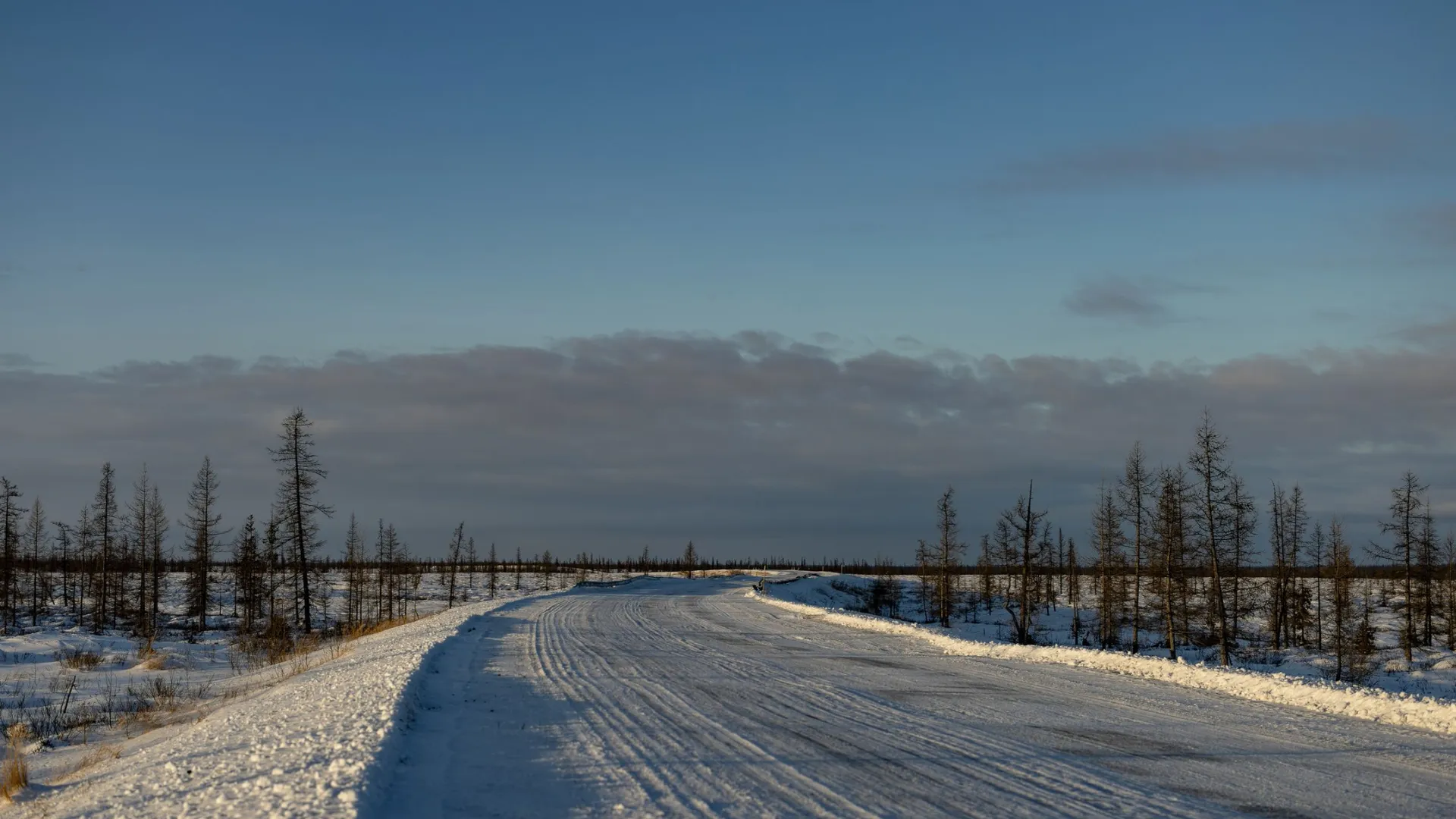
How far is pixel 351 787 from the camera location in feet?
26.1

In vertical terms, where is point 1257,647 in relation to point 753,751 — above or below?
below

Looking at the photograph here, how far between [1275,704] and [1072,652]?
6.77 metres

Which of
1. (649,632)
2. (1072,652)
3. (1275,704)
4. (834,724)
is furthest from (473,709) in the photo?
(649,632)

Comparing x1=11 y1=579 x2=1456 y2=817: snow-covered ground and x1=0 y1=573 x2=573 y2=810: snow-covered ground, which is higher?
x1=11 y1=579 x2=1456 y2=817: snow-covered ground

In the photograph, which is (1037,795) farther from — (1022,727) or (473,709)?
(473,709)

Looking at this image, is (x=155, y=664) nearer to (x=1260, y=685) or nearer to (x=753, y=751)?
(x=753, y=751)

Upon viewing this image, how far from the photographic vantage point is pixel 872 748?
10570mm

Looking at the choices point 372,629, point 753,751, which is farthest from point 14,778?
point 372,629

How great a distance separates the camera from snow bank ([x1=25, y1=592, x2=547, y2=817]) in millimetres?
7867

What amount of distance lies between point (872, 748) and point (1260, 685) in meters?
8.02

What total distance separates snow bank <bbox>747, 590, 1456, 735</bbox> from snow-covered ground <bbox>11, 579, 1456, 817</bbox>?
0.50m

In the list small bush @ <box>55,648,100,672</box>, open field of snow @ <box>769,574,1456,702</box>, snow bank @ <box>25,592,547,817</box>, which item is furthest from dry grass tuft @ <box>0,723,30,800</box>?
small bush @ <box>55,648,100,672</box>

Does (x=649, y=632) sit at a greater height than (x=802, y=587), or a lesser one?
greater

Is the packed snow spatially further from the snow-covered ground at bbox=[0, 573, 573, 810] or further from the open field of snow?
the snow-covered ground at bbox=[0, 573, 573, 810]
